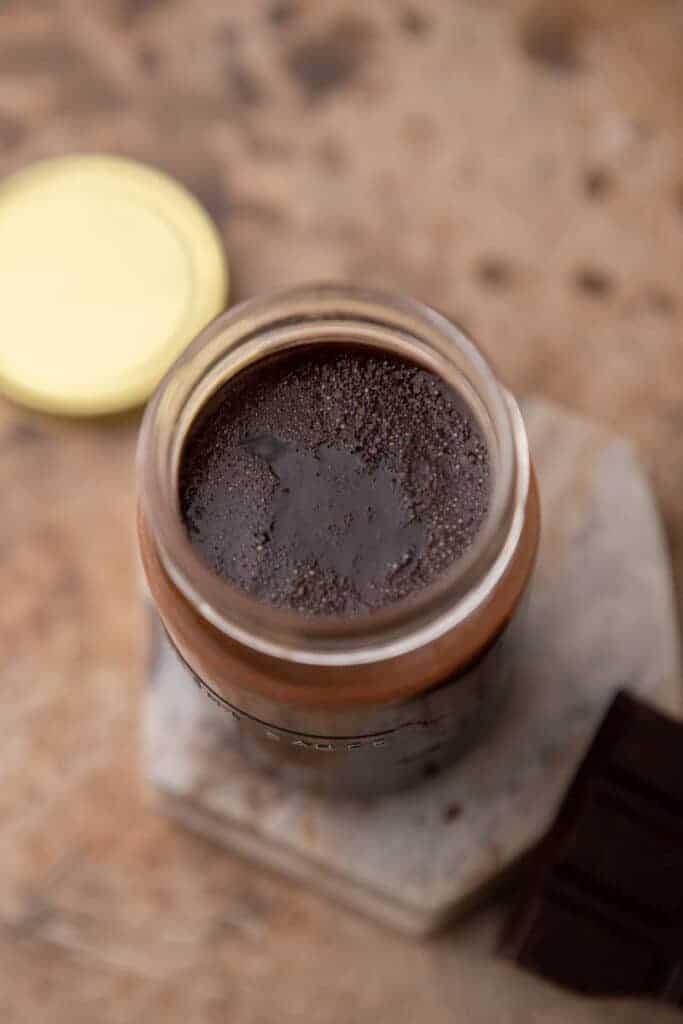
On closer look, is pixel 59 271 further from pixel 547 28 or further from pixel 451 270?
pixel 547 28

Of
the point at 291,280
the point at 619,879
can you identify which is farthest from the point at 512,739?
the point at 291,280

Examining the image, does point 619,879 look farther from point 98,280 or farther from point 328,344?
point 98,280

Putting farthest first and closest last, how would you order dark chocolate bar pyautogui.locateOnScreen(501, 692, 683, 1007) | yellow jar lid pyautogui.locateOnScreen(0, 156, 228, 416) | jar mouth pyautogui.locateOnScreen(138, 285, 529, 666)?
1. yellow jar lid pyautogui.locateOnScreen(0, 156, 228, 416)
2. dark chocolate bar pyautogui.locateOnScreen(501, 692, 683, 1007)
3. jar mouth pyautogui.locateOnScreen(138, 285, 529, 666)

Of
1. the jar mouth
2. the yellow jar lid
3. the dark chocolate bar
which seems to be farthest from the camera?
the yellow jar lid

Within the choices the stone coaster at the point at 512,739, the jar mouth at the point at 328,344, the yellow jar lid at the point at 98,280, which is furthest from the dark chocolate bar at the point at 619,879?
the yellow jar lid at the point at 98,280

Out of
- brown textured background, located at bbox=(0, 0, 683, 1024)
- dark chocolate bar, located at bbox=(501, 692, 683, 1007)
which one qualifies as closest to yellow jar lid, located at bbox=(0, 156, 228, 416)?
brown textured background, located at bbox=(0, 0, 683, 1024)

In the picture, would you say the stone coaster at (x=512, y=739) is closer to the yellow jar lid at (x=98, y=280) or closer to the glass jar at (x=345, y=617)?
the glass jar at (x=345, y=617)

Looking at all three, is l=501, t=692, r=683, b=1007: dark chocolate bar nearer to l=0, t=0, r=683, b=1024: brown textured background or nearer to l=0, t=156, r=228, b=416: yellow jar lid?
l=0, t=0, r=683, b=1024: brown textured background
